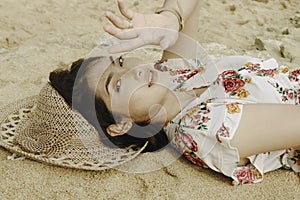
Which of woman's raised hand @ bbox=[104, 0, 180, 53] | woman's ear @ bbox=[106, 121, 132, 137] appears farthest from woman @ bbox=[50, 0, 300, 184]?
woman's raised hand @ bbox=[104, 0, 180, 53]

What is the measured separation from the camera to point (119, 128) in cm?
160

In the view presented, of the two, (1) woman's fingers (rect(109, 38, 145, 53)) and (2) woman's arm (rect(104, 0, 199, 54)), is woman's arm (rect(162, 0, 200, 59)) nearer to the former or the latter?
(2) woman's arm (rect(104, 0, 199, 54))

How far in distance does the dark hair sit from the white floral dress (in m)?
0.08

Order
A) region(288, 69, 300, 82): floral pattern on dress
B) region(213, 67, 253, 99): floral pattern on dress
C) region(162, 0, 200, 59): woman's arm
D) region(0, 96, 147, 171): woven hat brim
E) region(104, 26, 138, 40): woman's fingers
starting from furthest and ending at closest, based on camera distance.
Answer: region(162, 0, 200, 59): woman's arm < region(288, 69, 300, 82): floral pattern on dress < region(213, 67, 253, 99): floral pattern on dress < region(0, 96, 147, 171): woven hat brim < region(104, 26, 138, 40): woman's fingers

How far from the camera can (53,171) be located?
1.55 metres

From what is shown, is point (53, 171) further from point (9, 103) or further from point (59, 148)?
point (9, 103)

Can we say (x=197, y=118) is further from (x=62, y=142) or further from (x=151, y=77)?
(x=62, y=142)

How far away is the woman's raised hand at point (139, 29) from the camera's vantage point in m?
1.30

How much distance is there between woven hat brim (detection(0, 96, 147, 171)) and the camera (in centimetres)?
153

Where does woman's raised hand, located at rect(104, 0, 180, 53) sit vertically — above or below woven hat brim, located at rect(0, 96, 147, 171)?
above

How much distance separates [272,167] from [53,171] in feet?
2.36

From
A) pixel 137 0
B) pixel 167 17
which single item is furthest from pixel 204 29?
pixel 167 17

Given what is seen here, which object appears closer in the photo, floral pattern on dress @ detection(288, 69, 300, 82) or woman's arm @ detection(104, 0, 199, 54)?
woman's arm @ detection(104, 0, 199, 54)

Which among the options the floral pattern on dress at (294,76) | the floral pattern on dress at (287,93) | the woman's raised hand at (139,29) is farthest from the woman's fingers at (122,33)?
the floral pattern on dress at (294,76)
